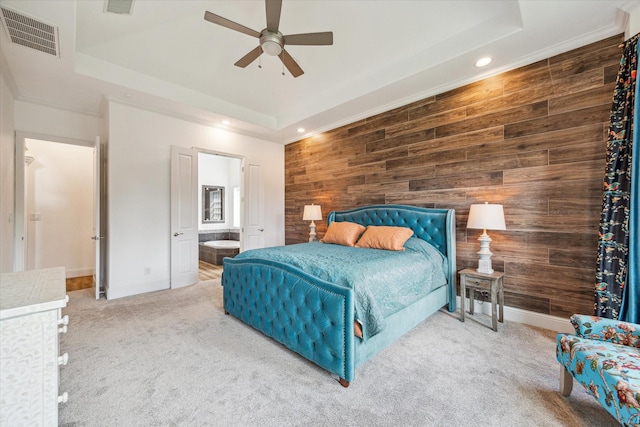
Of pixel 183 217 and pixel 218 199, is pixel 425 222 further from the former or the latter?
Answer: pixel 218 199

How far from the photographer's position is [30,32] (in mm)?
2412

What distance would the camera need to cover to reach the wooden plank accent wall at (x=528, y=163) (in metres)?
2.56

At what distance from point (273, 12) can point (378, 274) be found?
7.83ft

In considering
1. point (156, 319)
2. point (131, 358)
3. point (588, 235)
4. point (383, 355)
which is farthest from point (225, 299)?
point (588, 235)

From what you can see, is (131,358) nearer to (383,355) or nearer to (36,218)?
(383,355)

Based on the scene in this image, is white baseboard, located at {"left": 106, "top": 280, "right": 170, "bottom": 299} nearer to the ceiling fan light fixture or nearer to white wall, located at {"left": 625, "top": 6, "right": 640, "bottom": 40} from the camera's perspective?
the ceiling fan light fixture

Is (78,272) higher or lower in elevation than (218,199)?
lower

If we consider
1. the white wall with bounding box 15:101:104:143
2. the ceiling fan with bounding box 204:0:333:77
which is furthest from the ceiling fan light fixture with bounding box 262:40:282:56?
the white wall with bounding box 15:101:104:143

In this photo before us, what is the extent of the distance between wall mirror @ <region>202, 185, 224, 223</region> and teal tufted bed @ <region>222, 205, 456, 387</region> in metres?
5.34

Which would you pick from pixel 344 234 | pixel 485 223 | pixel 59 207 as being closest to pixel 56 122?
pixel 59 207

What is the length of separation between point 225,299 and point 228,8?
126 inches

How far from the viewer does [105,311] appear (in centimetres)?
331

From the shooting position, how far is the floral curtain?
208 centimetres

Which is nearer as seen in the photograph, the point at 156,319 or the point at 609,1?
the point at 609,1
